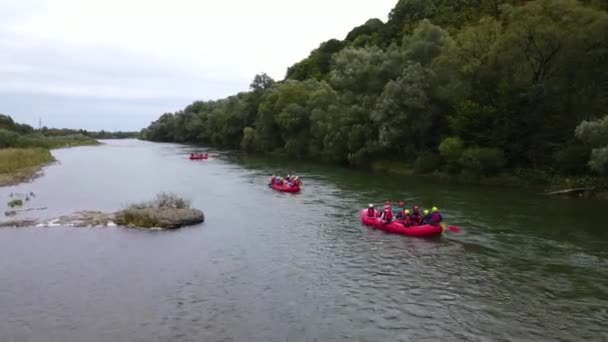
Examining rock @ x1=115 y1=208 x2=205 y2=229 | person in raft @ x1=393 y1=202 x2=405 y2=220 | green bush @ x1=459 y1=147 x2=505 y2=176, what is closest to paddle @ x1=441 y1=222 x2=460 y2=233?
person in raft @ x1=393 y1=202 x2=405 y2=220

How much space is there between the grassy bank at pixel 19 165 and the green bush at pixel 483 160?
136 feet

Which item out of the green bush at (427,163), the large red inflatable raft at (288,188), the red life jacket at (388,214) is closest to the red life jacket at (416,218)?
the red life jacket at (388,214)

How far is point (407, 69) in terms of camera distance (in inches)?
2024

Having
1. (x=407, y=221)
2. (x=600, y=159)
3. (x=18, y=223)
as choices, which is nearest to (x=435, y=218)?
(x=407, y=221)

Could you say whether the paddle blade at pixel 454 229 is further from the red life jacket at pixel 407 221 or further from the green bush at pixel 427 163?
the green bush at pixel 427 163

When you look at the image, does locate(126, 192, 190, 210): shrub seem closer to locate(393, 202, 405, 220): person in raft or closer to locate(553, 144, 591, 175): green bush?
locate(393, 202, 405, 220): person in raft

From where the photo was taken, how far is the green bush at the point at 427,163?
5134 centimetres

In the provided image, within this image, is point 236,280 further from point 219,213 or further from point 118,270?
point 219,213

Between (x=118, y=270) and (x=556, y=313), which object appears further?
(x=118, y=270)

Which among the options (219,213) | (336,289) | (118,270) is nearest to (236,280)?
(336,289)

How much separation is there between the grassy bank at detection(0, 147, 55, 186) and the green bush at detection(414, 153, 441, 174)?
38814 millimetres

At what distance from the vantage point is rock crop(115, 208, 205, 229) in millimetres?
28562

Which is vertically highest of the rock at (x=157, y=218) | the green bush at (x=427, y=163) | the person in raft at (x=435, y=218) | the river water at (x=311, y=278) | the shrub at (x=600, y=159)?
the shrub at (x=600, y=159)

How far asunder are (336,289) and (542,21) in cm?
3380
